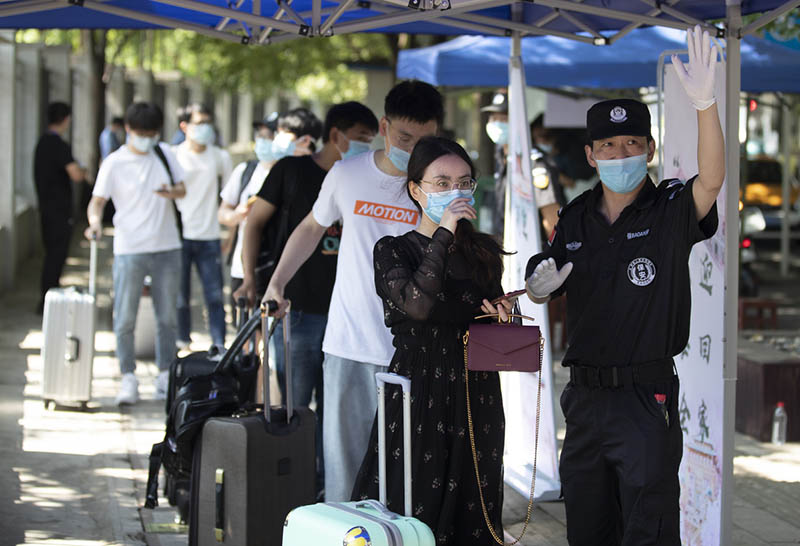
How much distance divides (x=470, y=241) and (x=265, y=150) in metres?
4.91

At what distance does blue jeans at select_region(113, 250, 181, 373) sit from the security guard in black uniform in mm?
5431

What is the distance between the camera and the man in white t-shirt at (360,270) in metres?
5.00

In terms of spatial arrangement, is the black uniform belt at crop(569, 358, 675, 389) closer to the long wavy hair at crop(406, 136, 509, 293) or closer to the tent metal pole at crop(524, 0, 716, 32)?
the long wavy hair at crop(406, 136, 509, 293)

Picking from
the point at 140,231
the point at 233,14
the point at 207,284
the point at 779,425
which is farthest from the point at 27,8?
the point at 779,425

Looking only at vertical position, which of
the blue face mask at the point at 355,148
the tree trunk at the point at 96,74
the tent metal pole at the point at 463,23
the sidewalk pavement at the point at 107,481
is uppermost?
the tree trunk at the point at 96,74

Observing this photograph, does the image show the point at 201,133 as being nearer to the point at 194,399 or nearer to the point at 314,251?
the point at 314,251

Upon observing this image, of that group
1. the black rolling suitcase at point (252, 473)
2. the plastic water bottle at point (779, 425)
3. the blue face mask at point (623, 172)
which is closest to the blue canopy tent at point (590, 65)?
the plastic water bottle at point (779, 425)

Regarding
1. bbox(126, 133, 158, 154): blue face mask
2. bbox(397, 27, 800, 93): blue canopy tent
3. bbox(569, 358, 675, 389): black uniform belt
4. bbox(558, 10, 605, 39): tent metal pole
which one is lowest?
bbox(569, 358, 675, 389): black uniform belt

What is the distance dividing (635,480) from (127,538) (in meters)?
3.03

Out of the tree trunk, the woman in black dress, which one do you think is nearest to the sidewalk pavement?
the woman in black dress

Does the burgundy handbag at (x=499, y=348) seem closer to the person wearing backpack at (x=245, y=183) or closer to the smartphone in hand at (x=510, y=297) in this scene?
the smartphone in hand at (x=510, y=297)

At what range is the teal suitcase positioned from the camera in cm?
358

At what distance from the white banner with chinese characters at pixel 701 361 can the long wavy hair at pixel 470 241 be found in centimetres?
115

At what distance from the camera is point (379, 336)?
4.98 metres
